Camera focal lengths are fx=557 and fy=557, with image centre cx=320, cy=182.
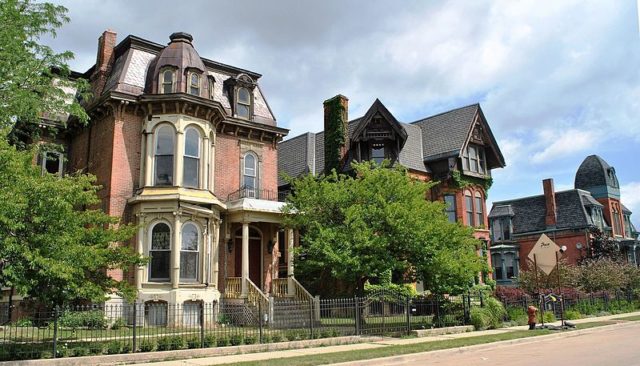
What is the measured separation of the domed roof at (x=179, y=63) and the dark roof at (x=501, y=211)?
1431 inches

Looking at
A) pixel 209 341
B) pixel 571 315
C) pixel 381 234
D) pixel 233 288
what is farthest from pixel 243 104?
pixel 571 315

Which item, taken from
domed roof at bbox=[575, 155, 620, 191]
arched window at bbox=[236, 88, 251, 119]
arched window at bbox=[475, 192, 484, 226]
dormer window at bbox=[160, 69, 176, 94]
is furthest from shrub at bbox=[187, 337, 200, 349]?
domed roof at bbox=[575, 155, 620, 191]

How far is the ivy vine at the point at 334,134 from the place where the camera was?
105ft

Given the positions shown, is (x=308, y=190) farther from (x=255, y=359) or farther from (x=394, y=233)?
(x=255, y=359)

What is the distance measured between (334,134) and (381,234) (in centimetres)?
1242

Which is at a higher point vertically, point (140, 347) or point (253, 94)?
point (253, 94)

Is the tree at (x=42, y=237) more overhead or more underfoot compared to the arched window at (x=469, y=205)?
more underfoot

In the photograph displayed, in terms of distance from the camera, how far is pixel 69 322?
17953 mm

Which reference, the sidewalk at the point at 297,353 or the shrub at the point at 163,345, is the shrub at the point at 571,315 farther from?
the shrub at the point at 163,345

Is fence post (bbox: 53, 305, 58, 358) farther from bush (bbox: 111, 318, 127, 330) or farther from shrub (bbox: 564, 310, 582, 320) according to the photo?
shrub (bbox: 564, 310, 582, 320)

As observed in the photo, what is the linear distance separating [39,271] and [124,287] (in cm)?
236

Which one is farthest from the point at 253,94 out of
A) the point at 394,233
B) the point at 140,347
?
the point at 140,347

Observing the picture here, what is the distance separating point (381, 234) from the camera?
2089 cm

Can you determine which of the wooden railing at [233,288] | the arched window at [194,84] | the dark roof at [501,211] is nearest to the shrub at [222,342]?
the wooden railing at [233,288]
